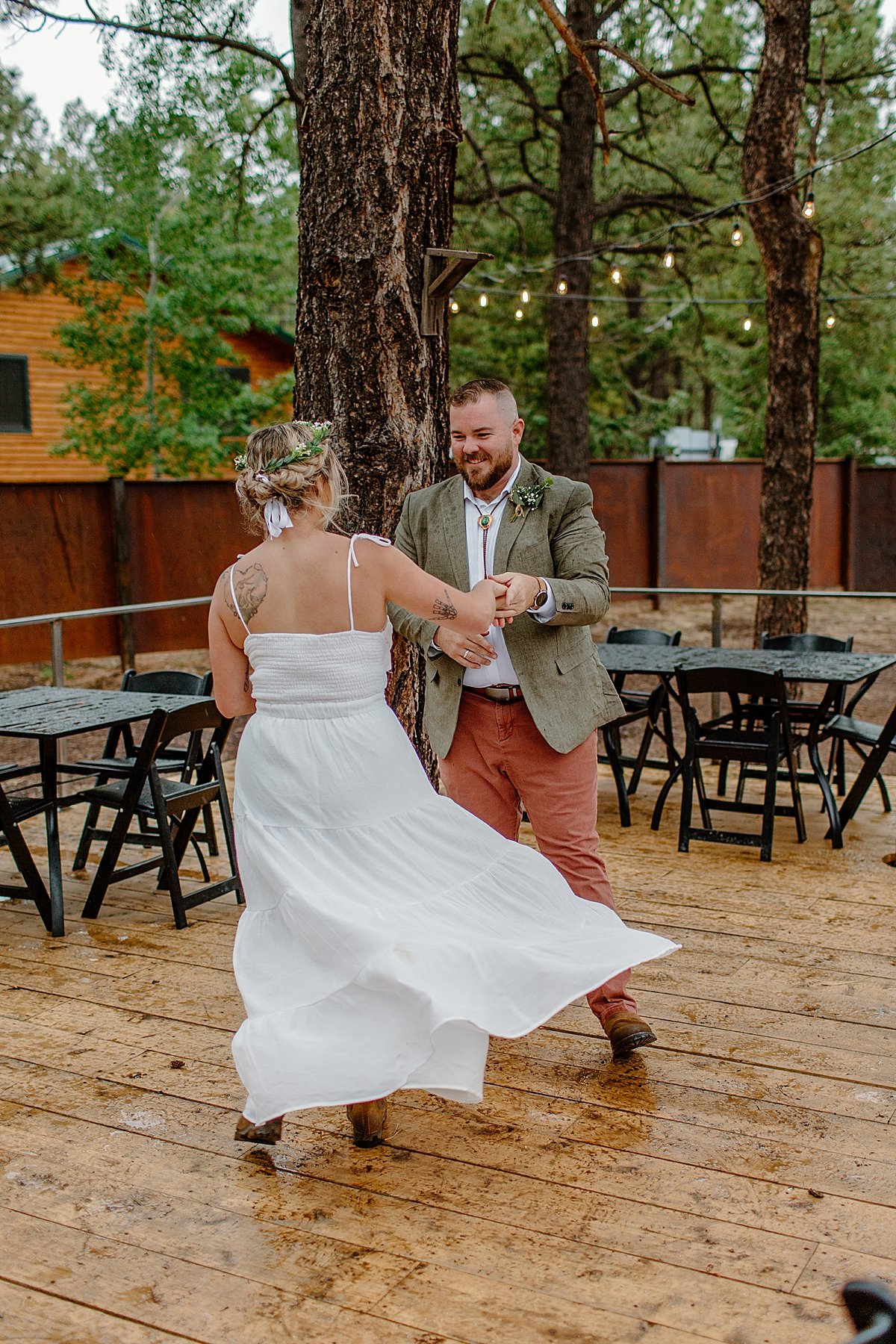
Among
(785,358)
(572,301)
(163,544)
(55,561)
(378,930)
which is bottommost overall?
(378,930)

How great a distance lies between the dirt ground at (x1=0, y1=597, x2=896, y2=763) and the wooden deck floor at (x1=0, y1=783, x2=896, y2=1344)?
639cm

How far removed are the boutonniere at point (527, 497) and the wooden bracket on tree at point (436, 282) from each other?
1254mm

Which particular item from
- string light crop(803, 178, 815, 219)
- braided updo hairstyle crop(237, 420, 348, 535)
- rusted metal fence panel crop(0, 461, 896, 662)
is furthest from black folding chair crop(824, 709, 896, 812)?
rusted metal fence panel crop(0, 461, 896, 662)

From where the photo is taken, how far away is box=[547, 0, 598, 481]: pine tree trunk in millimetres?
14367

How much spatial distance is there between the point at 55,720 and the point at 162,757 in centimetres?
101

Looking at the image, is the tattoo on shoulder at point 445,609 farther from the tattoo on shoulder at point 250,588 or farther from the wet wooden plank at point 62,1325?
the wet wooden plank at point 62,1325

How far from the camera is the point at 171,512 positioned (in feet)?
42.3

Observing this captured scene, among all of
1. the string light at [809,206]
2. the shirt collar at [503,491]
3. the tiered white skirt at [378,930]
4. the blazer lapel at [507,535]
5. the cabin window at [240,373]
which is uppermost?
the string light at [809,206]

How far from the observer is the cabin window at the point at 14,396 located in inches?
728

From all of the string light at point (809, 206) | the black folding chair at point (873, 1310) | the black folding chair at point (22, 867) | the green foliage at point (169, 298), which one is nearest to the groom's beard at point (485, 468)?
the black folding chair at point (22, 867)

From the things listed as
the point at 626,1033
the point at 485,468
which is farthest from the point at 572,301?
the point at 626,1033

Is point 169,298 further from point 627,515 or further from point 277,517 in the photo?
point 277,517

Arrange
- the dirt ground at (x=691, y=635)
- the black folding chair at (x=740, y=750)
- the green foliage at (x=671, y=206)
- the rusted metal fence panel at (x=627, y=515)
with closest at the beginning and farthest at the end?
the black folding chair at (x=740, y=750)
the dirt ground at (x=691, y=635)
the green foliage at (x=671, y=206)
the rusted metal fence panel at (x=627, y=515)

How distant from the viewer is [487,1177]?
2.95m
